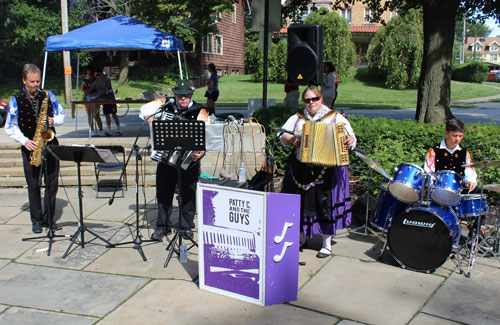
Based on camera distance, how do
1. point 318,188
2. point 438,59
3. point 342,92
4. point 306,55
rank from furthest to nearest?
point 342,92 → point 438,59 → point 306,55 → point 318,188

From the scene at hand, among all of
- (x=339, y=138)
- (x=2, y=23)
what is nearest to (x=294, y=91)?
(x=339, y=138)

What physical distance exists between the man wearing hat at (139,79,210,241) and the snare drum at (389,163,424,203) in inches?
92.0

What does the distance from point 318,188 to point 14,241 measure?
12.7 ft

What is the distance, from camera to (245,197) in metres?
4.30

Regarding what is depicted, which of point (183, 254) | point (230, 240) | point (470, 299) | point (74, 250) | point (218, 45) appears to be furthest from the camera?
point (218, 45)

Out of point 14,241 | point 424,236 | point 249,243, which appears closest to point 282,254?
point 249,243

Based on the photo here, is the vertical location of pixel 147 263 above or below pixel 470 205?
below

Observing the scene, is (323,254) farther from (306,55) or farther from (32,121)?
(32,121)

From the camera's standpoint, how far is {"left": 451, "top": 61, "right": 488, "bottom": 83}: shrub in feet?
131

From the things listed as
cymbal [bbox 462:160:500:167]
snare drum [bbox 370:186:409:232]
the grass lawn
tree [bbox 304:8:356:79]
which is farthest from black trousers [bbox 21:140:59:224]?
tree [bbox 304:8:356:79]

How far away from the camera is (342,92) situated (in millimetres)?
29484

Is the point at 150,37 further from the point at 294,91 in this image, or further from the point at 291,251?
the point at 291,251

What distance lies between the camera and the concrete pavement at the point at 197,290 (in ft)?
14.0

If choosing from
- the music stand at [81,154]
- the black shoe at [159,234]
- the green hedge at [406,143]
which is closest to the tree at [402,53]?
the green hedge at [406,143]
